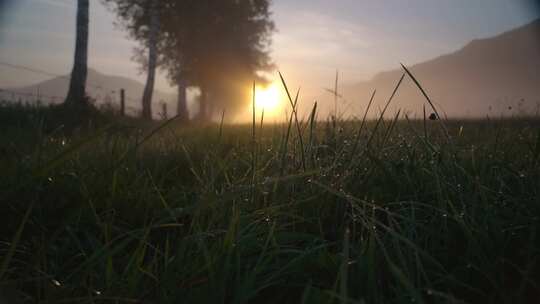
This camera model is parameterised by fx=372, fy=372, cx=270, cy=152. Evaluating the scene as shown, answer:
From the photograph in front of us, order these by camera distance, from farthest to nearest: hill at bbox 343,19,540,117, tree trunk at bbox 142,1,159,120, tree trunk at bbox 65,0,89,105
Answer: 1. hill at bbox 343,19,540,117
2. tree trunk at bbox 142,1,159,120
3. tree trunk at bbox 65,0,89,105

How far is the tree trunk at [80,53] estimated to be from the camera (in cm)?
1129

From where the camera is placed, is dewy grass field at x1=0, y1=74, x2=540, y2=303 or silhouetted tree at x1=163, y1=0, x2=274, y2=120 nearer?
dewy grass field at x1=0, y1=74, x2=540, y2=303

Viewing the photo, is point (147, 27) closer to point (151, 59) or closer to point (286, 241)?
point (151, 59)

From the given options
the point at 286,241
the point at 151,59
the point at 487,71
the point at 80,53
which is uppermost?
the point at 487,71

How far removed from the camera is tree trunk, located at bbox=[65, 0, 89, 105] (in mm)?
11289

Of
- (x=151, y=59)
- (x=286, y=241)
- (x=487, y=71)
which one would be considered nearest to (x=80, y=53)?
(x=151, y=59)

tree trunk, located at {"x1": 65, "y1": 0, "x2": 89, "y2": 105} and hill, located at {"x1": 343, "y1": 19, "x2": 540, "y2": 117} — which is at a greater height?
hill, located at {"x1": 343, "y1": 19, "x2": 540, "y2": 117}

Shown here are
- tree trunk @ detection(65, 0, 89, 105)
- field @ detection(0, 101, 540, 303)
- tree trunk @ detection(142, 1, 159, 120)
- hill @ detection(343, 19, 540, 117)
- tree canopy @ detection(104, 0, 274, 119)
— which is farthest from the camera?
hill @ detection(343, 19, 540, 117)

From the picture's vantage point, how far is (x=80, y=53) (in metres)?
11.4

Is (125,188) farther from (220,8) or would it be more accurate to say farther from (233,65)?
Result: (233,65)

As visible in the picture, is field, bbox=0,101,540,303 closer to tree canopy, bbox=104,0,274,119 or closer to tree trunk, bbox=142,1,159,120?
tree trunk, bbox=142,1,159,120

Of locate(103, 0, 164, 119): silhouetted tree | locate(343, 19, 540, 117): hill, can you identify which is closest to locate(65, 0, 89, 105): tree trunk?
locate(103, 0, 164, 119): silhouetted tree

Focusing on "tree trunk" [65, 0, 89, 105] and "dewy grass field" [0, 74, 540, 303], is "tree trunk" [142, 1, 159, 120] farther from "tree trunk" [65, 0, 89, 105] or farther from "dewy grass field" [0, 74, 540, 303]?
"dewy grass field" [0, 74, 540, 303]

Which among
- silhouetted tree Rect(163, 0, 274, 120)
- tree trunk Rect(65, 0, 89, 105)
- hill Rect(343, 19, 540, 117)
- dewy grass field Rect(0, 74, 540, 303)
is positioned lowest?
dewy grass field Rect(0, 74, 540, 303)
